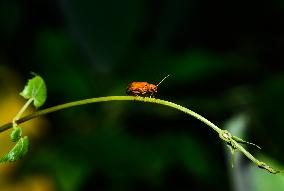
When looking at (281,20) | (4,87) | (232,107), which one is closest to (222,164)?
(232,107)

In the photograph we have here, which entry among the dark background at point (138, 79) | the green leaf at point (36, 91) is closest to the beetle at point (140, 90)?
the green leaf at point (36, 91)

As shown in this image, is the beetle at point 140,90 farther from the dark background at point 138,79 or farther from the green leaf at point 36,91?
the dark background at point 138,79

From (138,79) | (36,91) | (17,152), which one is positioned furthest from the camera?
(138,79)

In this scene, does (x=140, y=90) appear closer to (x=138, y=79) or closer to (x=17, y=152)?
(x=17, y=152)

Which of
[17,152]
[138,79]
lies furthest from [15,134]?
[138,79]

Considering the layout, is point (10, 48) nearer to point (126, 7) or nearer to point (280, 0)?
point (126, 7)

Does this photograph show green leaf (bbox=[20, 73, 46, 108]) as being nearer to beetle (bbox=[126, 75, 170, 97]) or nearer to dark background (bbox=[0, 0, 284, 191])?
beetle (bbox=[126, 75, 170, 97])

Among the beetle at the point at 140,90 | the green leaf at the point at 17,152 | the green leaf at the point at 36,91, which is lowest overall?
the green leaf at the point at 17,152
